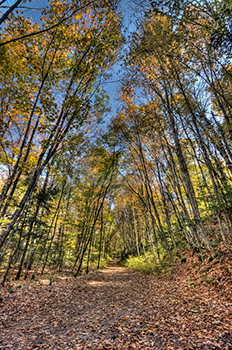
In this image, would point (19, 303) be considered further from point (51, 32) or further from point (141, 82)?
point (141, 82)

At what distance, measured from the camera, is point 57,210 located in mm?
11641

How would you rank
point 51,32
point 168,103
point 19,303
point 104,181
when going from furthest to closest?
point 104,181, point 168,103, point 19,303, point 51,32

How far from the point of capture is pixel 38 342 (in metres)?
3.35

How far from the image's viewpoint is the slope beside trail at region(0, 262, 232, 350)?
120 inches

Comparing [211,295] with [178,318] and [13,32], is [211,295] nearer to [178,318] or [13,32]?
[178,318]

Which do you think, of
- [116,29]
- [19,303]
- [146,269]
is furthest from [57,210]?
[116,29]

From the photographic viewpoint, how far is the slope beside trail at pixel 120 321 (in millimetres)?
3053

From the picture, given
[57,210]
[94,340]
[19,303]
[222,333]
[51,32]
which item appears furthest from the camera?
[57,210]

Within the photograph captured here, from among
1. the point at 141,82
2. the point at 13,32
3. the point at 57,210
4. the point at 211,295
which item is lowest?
the point at 211,295

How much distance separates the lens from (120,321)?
Result: 4.05 metres

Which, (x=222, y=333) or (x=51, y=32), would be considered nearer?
(x=222, y=333)

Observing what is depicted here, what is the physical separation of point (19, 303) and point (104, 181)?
29.1ft

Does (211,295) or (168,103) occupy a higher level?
(168,103)

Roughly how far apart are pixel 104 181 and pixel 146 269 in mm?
7751
